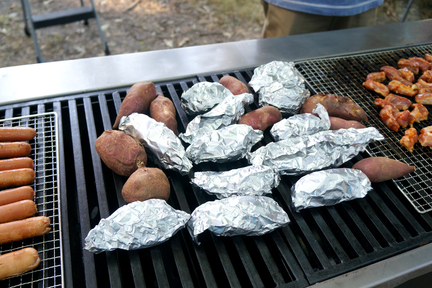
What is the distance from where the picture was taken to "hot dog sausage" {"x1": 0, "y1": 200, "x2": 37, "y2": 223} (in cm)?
Result: 120

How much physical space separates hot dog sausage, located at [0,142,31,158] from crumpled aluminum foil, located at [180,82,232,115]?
33.1 inches

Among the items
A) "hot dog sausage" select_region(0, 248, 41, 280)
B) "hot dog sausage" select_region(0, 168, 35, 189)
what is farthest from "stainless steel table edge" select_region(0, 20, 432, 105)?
"hot dog sausage" select_region(0, 248, 41, 280)

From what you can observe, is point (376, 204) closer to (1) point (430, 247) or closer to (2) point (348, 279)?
(1) point (430, 247)

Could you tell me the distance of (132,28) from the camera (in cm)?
442

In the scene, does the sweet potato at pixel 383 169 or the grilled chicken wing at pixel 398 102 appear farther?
the grilled chicken wing at pixel 398 102

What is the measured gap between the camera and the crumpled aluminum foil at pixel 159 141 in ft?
4.73

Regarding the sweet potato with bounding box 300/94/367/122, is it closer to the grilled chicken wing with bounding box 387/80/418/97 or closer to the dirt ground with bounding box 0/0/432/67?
the grilled chicken wing with bounding box 387/80/418/97

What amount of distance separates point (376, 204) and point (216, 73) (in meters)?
1.23

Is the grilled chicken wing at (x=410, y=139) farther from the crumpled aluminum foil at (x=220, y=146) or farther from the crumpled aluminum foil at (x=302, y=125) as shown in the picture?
the crumpled aluminum foil at (x=220, y=146)

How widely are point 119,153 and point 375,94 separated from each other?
5.73 ft

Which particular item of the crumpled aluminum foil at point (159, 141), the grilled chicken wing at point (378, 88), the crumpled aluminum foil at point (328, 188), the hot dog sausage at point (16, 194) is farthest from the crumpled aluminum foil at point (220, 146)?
the grilled chicken wing at point (378, 88)

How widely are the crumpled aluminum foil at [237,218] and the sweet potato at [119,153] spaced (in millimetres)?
397

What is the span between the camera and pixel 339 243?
1314 millimetres

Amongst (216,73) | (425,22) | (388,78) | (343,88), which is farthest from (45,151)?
(425,22)
